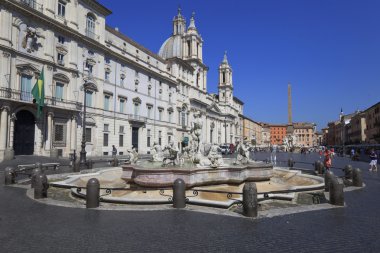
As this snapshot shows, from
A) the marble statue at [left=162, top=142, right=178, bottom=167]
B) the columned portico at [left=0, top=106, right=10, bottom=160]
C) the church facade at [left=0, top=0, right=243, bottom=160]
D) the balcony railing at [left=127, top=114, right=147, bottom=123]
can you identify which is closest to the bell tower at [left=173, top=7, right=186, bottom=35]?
the church facade at [left=0, top=0, right=243, bottom=160]

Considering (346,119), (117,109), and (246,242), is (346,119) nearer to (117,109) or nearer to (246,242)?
(117,109)

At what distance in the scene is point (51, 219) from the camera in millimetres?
6777

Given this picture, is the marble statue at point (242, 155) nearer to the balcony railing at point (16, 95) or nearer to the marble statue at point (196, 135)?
the marble statue at point (196, 135)

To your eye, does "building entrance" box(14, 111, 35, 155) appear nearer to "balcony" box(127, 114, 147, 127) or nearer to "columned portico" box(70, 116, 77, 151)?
"columned portico" box(70, 116, 77, 151)

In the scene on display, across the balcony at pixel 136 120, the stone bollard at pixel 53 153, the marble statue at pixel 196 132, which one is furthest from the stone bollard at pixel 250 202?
the balcony at pixel 136 120

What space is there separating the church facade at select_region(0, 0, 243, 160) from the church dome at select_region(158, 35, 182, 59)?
9.45m

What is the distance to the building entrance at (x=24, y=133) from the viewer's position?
25.5m

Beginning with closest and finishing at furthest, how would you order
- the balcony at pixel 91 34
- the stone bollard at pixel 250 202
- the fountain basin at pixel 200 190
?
1. the stone bollard at pixel 250 202
2. the fountain basin at pixel 200 190
3. the balcony at pixel 91 34

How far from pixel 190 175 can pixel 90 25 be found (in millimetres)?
30441

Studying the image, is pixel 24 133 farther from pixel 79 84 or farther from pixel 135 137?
pixel 135 137

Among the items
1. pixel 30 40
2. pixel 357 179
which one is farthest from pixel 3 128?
pixel 357 179

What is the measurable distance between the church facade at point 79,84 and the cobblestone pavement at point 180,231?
23.0 feet

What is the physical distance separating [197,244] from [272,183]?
9253 mm

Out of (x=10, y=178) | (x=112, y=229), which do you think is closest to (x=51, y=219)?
(x=112, y=229)
